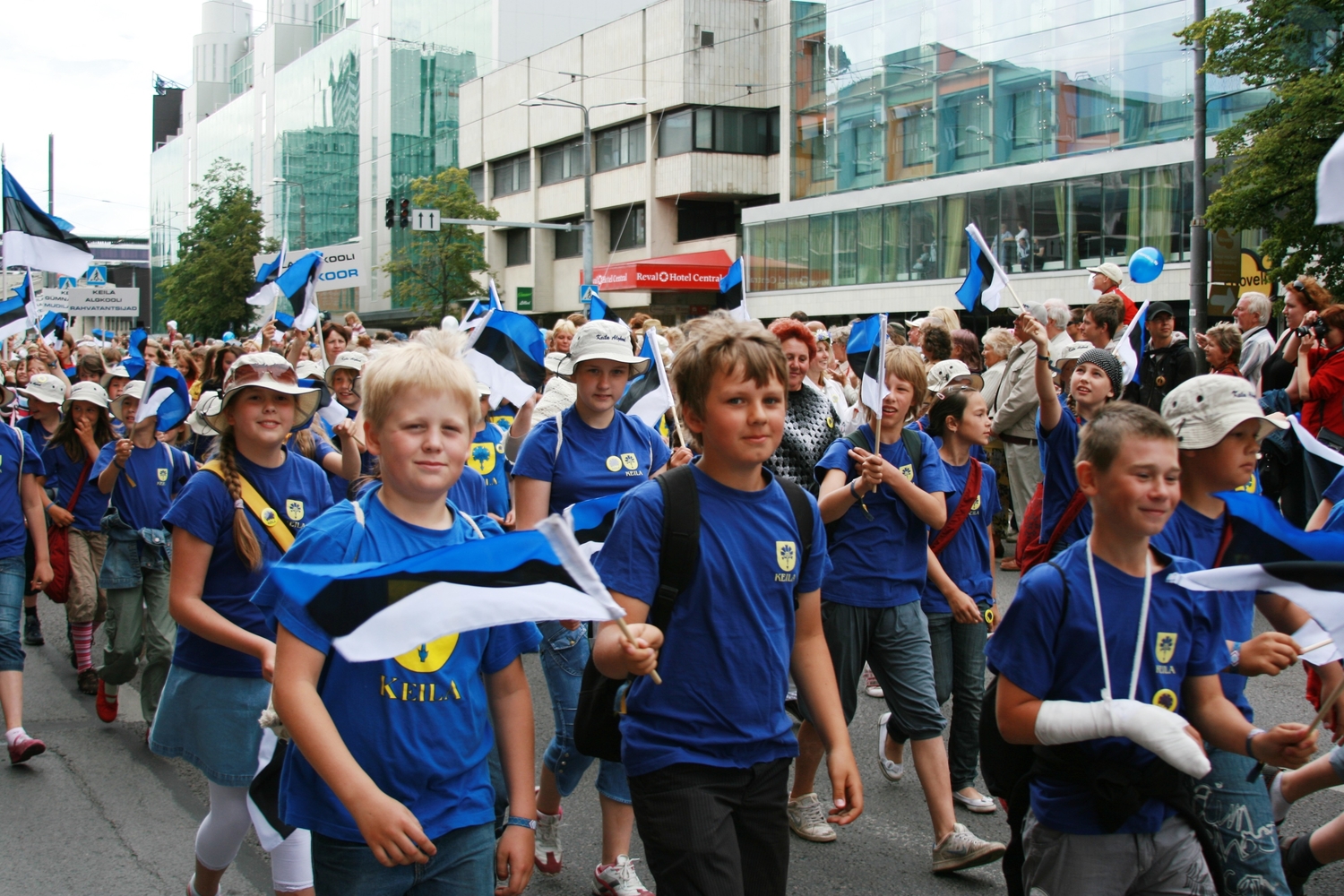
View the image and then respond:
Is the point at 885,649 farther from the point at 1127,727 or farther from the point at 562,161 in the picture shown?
the point at 562,161

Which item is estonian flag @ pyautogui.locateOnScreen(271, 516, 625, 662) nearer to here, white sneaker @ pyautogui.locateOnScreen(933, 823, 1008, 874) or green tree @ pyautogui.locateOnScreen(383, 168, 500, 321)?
white sneaker @ pyautogui.locateOnScreen(933, 823, 1008, 874)

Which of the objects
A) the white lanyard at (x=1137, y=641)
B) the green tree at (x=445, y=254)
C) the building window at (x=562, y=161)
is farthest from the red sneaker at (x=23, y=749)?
the building window at (x=562, y=161)

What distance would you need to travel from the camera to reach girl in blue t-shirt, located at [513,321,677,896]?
468 cm

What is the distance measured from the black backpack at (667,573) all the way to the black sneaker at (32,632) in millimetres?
7035

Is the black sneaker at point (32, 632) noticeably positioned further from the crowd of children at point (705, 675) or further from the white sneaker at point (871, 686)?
the white sneaker at point (871, 686)

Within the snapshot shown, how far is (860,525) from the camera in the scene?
4848 millimetres

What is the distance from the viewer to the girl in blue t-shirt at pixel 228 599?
383 centimetres

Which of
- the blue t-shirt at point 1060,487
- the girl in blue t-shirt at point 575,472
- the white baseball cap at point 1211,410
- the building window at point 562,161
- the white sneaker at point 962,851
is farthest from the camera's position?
the building window at point 562,161

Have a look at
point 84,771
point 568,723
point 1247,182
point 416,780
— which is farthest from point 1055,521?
point 1247,182

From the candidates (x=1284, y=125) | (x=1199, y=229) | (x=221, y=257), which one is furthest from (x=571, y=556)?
(x=221, y=257)

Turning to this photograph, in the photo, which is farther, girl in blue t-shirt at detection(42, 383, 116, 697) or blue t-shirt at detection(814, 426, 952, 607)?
girl in blue t-shirt at detection(42, 383, 116, 697)

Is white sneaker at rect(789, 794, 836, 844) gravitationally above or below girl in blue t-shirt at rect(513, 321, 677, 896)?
below

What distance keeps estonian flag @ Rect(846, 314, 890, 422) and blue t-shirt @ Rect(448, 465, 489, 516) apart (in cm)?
171

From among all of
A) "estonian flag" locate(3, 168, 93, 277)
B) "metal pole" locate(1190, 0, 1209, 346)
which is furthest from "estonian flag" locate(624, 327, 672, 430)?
"metal pole" locate(1190, 0, 1209, 346)
